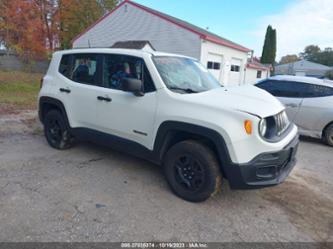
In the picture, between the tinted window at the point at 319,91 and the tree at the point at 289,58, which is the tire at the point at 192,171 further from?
the tree at the point at 289,58

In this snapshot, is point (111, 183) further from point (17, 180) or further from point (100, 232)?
point (17, 180)

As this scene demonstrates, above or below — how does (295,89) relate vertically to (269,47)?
below

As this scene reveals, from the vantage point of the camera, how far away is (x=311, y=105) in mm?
6449

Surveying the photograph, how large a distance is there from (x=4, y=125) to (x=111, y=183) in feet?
14.9

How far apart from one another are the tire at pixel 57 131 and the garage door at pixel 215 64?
12966mm

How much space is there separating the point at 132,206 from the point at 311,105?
5433 millimetres

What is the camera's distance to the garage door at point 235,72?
20092 millimetres

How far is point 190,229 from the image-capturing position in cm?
278

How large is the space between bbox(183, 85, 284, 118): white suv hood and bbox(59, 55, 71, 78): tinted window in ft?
8.29

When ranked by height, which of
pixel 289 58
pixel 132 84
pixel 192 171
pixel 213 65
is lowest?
pixel 192 171

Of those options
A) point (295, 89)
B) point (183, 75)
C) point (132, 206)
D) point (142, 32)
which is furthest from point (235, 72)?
point (132, 206)

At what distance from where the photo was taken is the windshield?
3.50m

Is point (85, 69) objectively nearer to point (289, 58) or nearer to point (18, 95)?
point (18, 95)

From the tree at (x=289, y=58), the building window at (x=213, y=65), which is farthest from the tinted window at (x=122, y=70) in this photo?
the tree at (x=289, y=58)
